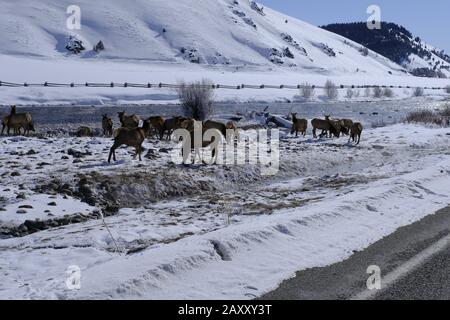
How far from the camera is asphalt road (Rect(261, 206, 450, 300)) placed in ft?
19.3

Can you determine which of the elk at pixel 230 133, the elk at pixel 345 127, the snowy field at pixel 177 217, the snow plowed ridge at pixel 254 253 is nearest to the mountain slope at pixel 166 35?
the elk at pixel 345 127

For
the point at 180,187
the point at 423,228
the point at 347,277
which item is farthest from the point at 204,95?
the point at 347,277

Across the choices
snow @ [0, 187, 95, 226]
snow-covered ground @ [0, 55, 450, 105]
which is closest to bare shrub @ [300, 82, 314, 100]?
snow-covered ground @ [0, 55, 450, 105]

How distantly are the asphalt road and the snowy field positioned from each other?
236 mm

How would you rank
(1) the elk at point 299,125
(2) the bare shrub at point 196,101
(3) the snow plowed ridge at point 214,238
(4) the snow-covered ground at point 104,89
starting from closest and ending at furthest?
(3) the snow plowed ridge at point 214,238 → (1) the elk at point 299,125 → (2) the bare shrub at point 196,101 → (4) the snow-covered ground at point 104,89

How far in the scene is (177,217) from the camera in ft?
35.8

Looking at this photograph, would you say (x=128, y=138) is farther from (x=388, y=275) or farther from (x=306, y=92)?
(x=306, y=92)

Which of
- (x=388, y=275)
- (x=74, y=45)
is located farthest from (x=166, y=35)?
(x=388, y=275)

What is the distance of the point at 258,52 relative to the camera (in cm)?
12444

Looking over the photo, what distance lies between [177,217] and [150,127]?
401 inches

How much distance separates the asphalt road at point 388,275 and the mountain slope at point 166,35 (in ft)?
284

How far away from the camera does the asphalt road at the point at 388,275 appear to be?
5.89 metres

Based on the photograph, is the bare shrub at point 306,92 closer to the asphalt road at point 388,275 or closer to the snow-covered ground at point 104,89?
the snow-covered ground at point 104,89

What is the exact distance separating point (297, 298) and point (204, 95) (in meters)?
29.7
